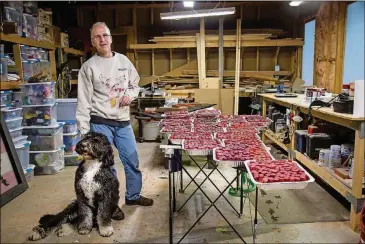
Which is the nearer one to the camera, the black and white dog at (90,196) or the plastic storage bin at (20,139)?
the black and white dog at (90,196)

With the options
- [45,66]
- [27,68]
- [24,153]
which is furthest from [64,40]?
[24,153]

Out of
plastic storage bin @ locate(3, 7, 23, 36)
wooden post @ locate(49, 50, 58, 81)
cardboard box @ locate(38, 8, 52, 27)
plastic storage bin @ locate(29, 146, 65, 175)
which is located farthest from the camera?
wooden post @ locate(49, 50, 58, 81)

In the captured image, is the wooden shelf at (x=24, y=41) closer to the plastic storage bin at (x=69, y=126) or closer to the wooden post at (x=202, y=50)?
the plastic storage bin at (x=69, y=126)

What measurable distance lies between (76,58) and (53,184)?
157 inches

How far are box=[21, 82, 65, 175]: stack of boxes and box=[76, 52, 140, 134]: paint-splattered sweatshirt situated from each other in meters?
1.57

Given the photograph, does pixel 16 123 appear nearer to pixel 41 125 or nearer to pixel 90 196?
pixel 41 125

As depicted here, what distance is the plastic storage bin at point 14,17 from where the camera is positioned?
12.2 feet

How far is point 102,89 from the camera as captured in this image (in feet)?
9.32

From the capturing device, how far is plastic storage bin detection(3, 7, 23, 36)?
3.72 metres

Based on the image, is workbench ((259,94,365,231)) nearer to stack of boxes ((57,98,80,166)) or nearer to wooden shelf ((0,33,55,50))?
stack of boxes ((57,98,80,166))

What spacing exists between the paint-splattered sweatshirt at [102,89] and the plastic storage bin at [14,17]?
5.28 ft

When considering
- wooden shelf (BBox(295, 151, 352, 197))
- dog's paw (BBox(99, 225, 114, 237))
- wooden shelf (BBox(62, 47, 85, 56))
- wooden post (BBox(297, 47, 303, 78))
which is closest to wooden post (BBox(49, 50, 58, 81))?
wooden shelf (BBox(62, 47, 85, 56))

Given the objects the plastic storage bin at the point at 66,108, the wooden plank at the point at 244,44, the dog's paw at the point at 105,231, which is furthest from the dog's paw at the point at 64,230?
the wooden plank at the point at 244,44

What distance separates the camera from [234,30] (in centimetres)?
715
